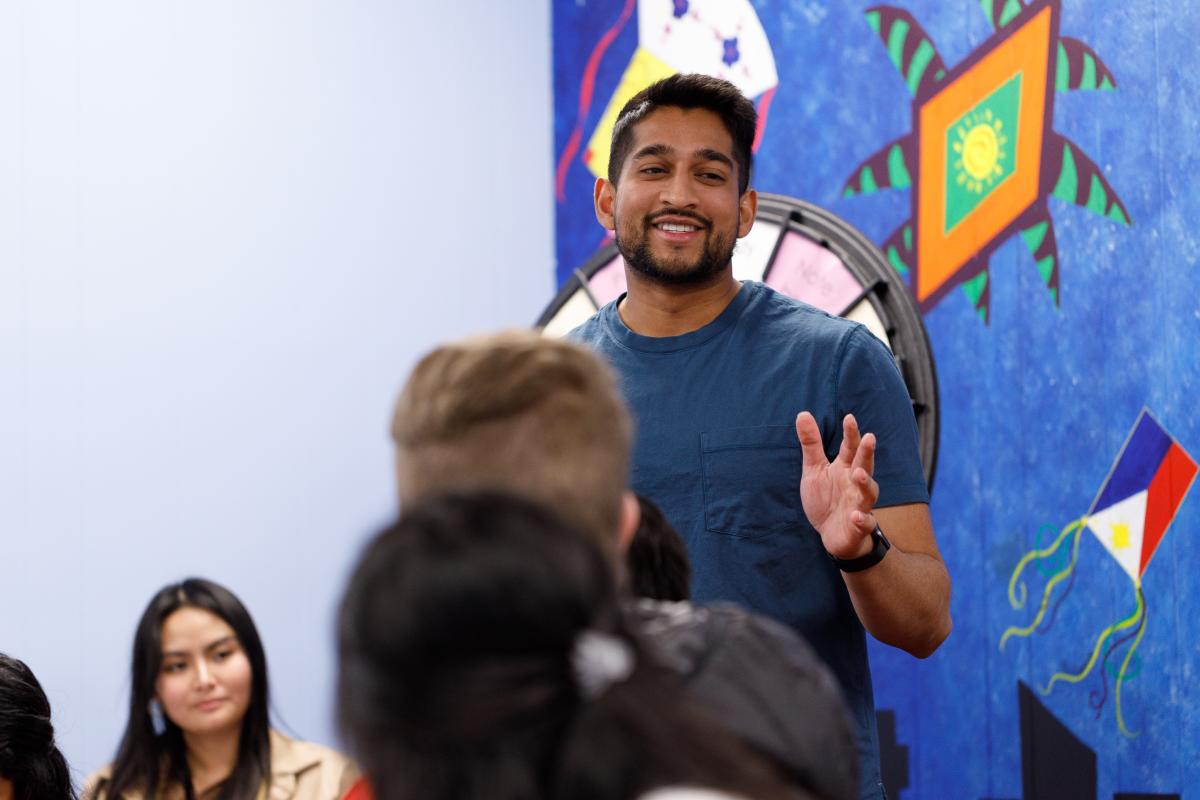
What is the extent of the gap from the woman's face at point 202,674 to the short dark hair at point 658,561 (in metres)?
1.24

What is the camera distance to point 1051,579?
2.92 meters

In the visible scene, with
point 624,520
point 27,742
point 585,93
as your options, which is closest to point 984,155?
point 585,93

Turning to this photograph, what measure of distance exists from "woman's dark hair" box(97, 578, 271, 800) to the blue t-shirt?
1.03 metres

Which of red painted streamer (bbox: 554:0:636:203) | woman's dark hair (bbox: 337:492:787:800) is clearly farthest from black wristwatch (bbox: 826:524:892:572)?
red painted streamer (bbox: 554:0:636:203)

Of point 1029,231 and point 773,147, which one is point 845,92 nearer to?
point 773,147

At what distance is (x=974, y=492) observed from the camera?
9.97 ft

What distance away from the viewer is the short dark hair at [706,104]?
187 centimetres

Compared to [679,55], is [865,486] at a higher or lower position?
lower

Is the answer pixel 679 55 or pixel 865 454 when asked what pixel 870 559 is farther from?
pixel 679 55

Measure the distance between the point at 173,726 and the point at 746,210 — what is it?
1313mm

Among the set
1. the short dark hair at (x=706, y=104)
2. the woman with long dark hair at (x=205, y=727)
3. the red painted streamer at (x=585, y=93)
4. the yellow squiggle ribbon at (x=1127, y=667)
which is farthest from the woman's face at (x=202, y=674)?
the red painted streamer at (x=585, y=93)

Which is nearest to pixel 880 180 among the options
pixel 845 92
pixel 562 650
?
pixel 845 92

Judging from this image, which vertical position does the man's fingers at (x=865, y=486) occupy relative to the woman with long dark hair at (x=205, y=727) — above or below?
above

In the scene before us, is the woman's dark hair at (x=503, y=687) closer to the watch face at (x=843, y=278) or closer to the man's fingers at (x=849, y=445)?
the man's fingers at (x=849, y=445)
